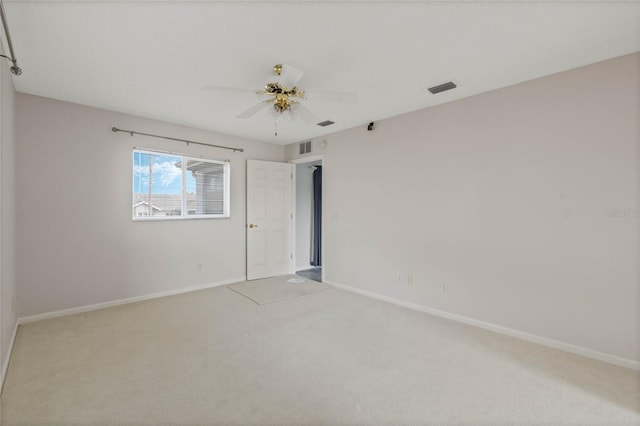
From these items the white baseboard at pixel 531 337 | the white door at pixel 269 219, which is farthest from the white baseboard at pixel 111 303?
the white baseboard at pixel 531 337

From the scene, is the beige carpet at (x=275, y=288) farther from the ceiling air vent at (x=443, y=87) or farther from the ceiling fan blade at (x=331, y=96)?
the ceiling air vent at (x=443, y=87)

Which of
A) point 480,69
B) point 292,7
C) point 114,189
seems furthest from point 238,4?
point 114,189

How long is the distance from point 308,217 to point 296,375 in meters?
4.39

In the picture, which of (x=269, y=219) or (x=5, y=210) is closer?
(x=5, y=210)

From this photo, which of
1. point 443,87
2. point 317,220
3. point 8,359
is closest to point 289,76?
point 443,87

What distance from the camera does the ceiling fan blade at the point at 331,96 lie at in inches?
117

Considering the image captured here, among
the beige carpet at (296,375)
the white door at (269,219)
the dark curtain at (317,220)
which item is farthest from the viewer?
the dark curtain at (317,220)

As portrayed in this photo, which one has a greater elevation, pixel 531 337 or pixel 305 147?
pixel 305 147

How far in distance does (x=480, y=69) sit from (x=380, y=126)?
5.32 feet

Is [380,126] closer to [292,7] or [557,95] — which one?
[557,95]

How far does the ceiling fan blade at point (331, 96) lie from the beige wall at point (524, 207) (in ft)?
3.64

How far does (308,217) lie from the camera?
6406 mm

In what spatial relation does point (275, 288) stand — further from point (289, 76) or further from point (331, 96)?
point (289, 76)

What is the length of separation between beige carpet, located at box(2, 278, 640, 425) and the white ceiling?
263 centimetres
